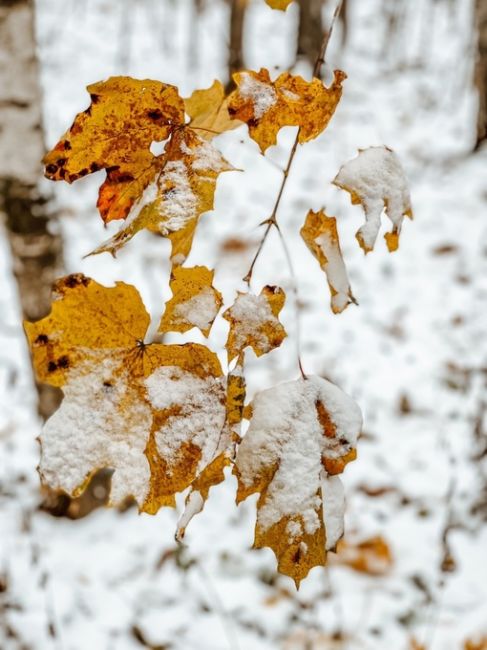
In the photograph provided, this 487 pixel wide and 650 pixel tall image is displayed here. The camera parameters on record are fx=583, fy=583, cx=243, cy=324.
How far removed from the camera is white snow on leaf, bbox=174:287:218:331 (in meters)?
0.54

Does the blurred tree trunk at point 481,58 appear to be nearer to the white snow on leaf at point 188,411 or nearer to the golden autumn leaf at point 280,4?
the golden autumn leaf at point 280,4

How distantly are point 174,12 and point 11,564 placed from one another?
12490 mm

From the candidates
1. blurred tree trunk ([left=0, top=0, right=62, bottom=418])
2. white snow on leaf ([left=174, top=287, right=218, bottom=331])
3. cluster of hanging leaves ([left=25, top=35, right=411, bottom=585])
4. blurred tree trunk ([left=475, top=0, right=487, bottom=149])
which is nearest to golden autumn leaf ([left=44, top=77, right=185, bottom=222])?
cluster of hanging leaves ([left=25, top=35, right=411, bottom=585])

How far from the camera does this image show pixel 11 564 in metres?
1.77

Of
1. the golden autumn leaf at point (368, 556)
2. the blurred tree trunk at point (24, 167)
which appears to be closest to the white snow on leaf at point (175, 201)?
the blurred tree trunk at point (24, 167)

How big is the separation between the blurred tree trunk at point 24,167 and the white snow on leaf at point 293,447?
4.43 ft

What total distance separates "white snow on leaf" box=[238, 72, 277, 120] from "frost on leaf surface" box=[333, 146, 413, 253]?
9 cm

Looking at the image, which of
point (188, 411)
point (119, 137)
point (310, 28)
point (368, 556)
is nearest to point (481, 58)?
point (368, 556)

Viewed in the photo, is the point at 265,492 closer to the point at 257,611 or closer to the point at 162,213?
the point at 162,213

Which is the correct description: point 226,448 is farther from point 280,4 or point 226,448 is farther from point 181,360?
point 280,4

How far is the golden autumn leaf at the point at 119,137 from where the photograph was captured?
54 centimetres

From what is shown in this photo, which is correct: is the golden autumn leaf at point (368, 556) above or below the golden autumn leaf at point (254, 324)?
above

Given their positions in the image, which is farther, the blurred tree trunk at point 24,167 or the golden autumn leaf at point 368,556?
the golden autumn leaf at point 368,556

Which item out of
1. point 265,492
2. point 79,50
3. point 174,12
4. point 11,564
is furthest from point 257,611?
point 174,12
